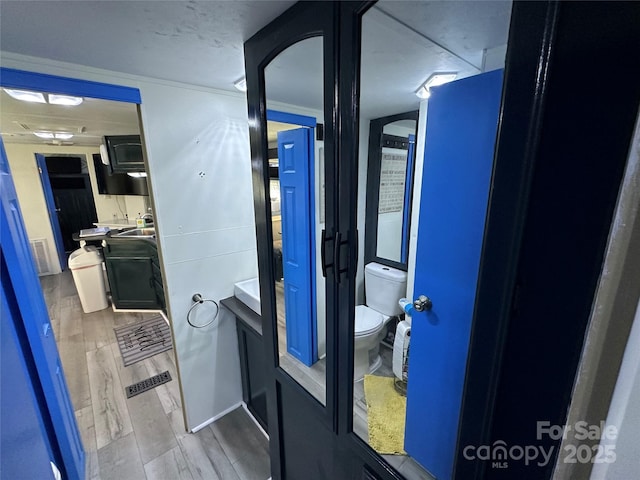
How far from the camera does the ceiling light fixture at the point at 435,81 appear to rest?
108 centimetres

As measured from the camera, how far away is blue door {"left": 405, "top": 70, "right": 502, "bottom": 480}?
70 centimetres

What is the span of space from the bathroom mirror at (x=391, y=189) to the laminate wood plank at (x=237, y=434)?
149cm

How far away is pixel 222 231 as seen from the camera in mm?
1885

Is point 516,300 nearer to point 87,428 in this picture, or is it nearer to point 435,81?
point 435,81

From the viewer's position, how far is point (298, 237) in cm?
155

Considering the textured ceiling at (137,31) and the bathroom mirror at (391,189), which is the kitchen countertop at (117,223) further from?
the bathroom mirror at (391,189)

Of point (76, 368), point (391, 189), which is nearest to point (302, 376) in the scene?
point (391, 189)

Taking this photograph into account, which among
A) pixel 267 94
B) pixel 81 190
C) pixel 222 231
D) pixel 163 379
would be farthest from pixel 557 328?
pixel 81 190

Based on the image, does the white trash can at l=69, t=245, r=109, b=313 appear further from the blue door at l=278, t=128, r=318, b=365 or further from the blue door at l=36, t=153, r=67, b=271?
the blue door at l=278, t=128, r=318, b=365

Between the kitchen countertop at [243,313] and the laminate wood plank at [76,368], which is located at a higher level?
the kitchen countertop at [243,313]

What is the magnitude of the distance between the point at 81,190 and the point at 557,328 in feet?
23.5

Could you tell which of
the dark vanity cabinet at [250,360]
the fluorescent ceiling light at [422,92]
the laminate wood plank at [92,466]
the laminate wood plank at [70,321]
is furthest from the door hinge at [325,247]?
the laminate wood plank at [70,321]

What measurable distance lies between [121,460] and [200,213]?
5.46 feet

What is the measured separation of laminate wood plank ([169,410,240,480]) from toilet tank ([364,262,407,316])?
1.40 metres
